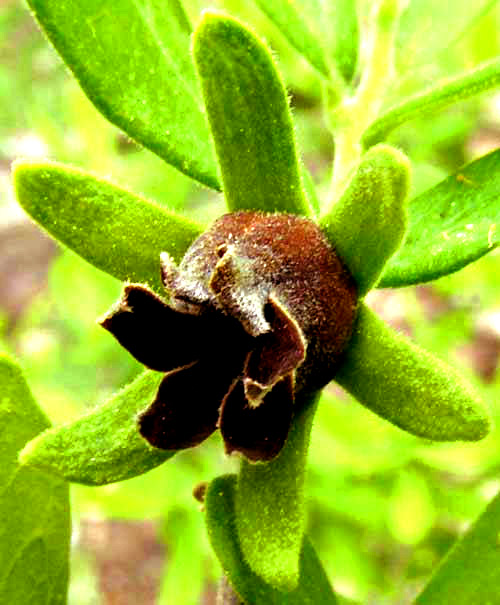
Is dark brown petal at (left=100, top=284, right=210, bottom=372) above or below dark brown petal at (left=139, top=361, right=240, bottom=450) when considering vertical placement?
above

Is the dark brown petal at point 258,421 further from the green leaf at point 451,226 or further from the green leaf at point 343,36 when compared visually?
the green leaf at point 343,36

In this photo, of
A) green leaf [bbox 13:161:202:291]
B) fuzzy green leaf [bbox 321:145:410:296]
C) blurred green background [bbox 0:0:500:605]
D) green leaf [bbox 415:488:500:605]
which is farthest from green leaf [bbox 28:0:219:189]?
blurred green background [bbox 0:0:500:605]

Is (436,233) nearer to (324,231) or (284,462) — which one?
(324,231)

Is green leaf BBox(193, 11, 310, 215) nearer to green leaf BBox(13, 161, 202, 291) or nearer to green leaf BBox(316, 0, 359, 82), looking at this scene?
green leaf BBox(13, 161, 202, 291)

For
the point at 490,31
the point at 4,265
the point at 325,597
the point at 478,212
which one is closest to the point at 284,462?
the point at 325,597

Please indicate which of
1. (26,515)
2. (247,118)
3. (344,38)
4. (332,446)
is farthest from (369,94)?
(332,446)

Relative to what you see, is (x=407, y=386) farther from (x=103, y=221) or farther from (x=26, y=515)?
(x=26, y=515)
